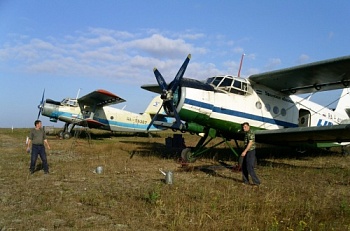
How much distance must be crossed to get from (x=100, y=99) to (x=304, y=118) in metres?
18.1

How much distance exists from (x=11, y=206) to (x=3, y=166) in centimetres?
556

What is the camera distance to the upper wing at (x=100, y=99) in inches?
1005

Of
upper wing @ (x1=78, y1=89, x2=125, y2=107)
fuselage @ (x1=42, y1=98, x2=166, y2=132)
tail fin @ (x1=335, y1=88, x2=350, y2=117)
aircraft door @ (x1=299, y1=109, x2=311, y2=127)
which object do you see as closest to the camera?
aircraft door @ (x1=299, y1=109, x2=311, y2=127)

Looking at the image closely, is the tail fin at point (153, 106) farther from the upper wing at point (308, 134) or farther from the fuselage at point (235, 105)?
the upper wing at point (308, 134)

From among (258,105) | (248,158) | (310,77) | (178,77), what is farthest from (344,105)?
(248,158)

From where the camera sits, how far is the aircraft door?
1344 cm

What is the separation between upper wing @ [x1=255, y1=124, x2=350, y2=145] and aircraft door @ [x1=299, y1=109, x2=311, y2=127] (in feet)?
7.77

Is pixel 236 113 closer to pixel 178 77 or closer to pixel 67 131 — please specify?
pixel 178 77

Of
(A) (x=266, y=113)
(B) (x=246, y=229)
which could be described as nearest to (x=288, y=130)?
(A) (x=266, y=113)

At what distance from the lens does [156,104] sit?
103ft

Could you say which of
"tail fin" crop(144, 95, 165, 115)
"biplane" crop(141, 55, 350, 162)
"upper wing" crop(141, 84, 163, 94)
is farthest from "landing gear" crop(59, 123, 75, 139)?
"biplane" crop(141, 55, 350, 162)

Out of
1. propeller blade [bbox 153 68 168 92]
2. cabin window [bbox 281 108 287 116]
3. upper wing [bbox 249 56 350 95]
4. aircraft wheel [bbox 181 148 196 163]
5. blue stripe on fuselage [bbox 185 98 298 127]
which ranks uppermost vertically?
upper wing [bbox 249 56 350 95]

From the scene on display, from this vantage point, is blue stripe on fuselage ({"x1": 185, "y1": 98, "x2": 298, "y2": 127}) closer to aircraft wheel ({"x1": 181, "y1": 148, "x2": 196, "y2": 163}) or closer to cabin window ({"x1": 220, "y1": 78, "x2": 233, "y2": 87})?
cabin window ({"x1": 220, "y1": 78, "x2": 233, "y2": 87})

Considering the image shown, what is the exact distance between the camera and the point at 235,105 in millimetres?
10992
